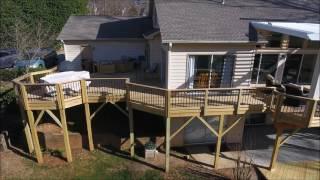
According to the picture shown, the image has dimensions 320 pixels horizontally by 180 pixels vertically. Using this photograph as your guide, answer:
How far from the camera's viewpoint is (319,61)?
10477 mm

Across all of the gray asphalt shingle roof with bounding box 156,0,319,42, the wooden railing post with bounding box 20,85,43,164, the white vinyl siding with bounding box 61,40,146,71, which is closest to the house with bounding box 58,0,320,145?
the gray asphalt shingle roof with bounding box 156,0,319,42

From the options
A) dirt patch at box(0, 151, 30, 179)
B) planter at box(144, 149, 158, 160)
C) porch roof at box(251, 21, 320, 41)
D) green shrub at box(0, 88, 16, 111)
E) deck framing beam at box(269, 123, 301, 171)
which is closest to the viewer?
porch roof at box(251, 21, 320, 41)

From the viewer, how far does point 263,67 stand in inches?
552

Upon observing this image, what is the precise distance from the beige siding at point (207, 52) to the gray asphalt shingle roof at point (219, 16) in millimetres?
479

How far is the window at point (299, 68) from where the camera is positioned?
1416cm

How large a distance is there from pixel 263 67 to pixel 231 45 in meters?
2.84

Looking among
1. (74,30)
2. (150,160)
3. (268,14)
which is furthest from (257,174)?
(74,30)

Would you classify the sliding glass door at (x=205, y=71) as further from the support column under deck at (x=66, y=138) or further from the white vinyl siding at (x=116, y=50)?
the white vinyl siding at (x=116, y=50)

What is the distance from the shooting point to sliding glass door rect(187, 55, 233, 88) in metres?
12.5

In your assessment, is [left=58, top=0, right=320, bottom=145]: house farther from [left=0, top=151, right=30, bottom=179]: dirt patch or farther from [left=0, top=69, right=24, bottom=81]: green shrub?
[left=0, top=69, right=24, bottom=81]: green shrub

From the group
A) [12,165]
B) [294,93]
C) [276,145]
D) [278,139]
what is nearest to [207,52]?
[294,93]

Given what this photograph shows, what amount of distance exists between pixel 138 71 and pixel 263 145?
8469 millimetres

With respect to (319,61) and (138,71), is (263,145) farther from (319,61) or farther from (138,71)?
(138,71)

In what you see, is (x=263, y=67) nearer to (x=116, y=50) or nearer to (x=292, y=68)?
(x=292, y=68)
